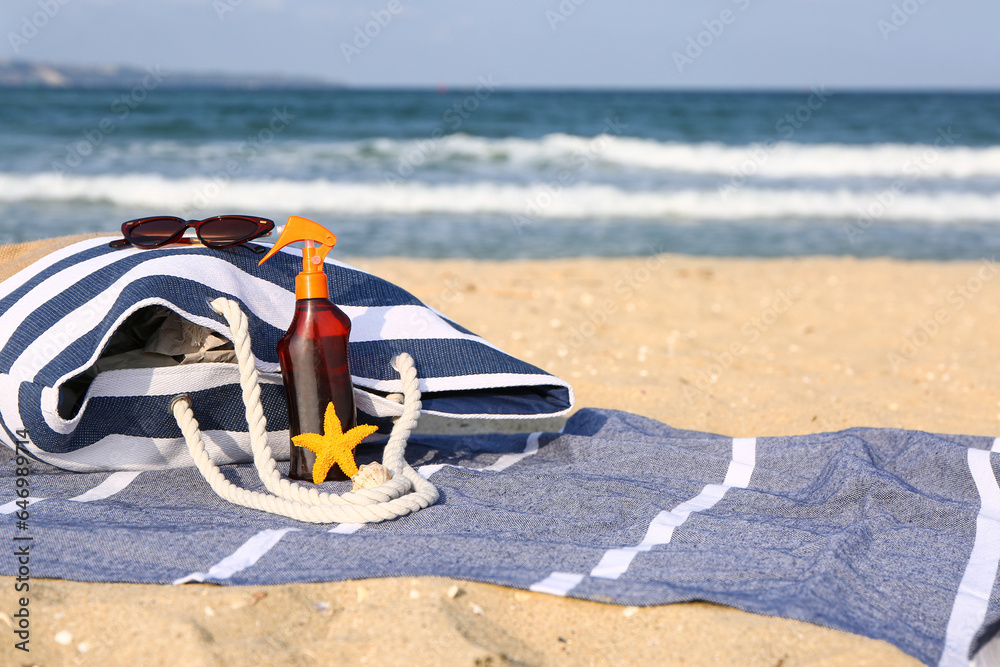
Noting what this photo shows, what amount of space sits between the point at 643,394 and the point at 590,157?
12.0 m

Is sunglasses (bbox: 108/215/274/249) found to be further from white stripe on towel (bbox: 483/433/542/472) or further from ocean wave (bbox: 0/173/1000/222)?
ocean wave (bbox: 0/173/1000/222)

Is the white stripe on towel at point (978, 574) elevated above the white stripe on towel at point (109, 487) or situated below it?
above

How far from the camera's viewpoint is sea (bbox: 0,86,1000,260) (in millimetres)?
8367

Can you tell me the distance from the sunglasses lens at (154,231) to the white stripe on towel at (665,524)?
124cm

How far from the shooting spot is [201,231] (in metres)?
2.06

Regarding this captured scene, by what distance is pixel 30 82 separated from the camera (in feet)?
139

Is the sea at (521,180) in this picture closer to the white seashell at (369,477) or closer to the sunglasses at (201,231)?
the sunglasses at (201,231)

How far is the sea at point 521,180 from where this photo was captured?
329 inches

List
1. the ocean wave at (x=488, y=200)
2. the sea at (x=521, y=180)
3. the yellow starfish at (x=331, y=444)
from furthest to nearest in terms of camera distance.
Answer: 1. the ocean wave at (x=488, y=200)
2. the sea at (x=521, y=180)
3. the yellow starfish at (x=331, y=444)

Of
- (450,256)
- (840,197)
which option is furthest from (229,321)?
(840,197)

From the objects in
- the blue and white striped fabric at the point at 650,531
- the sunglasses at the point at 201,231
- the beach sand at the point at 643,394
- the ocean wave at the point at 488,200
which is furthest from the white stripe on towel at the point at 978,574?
the ocean wave at the point at 488,200

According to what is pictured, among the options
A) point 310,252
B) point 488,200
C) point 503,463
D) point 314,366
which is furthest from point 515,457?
point 488,200

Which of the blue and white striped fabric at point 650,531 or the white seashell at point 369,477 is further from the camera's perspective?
the white seashell at point 369,477

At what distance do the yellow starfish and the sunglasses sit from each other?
512mm
